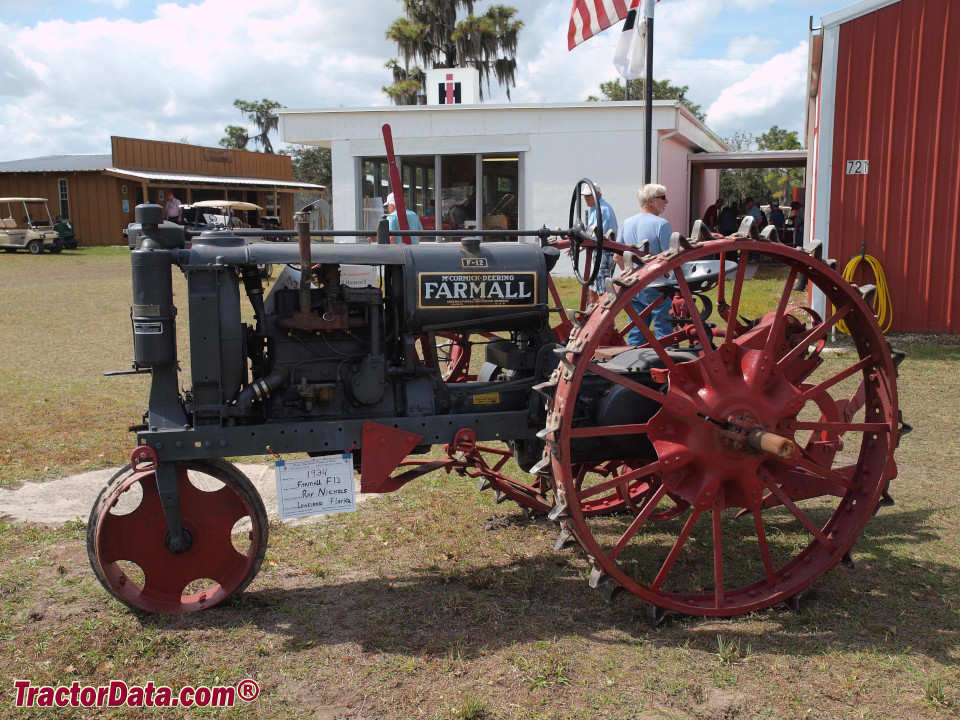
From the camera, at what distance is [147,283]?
347cm

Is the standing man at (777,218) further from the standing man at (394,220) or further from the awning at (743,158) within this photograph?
the standing man at (394,220)

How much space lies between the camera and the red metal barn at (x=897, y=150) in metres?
9.78

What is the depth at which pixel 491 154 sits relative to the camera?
16.3 metres

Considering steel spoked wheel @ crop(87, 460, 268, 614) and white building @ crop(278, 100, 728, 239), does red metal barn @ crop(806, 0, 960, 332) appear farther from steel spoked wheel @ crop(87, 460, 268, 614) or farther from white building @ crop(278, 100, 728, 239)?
steel spoked wheel @ crop(87, 460, 268, 614)

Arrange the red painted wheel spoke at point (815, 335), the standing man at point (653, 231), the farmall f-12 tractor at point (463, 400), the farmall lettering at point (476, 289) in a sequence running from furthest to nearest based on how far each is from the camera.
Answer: the standing man at point (653, 231) < the farmall lettering at point (476, 289) < the red painted wheel spoke at point (815, 335) < the farmall f-12 tractor at point (463, 400)

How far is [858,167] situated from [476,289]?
26.6 ft

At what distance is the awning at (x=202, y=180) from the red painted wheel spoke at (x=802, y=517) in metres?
30.8

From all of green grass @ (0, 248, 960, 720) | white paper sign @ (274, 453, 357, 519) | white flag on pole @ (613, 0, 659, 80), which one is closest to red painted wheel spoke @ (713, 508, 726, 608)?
green grass @ (0, 248, 960, 720)

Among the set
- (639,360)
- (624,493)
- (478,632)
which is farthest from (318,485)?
(624,493)

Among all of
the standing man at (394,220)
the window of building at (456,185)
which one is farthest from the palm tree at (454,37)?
the standing man at (394,220)

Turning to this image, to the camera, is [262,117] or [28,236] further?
[262,117]

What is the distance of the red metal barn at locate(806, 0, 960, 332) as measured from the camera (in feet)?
32.1

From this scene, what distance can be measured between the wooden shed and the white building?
17142mm

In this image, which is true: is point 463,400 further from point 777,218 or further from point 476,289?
point 777,218
